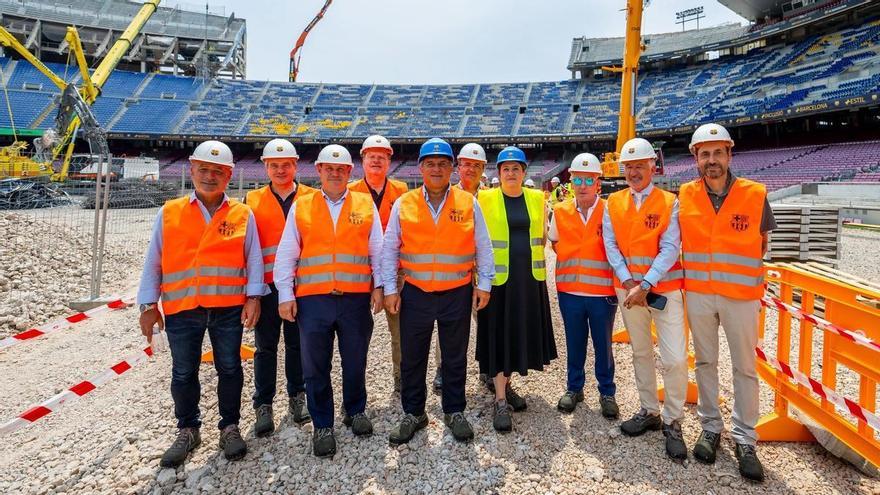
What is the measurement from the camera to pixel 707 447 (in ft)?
8.77

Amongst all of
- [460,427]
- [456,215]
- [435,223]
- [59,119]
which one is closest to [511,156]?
[456,215]

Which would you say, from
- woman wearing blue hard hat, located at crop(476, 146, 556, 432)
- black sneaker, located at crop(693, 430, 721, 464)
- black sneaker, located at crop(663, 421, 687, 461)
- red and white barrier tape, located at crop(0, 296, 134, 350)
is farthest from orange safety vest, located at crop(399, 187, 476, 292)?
red and white barrier tape, located at crop(0, 296, 134, 350)

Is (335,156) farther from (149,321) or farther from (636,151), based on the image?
(636,151)

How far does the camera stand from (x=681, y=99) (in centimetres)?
3350

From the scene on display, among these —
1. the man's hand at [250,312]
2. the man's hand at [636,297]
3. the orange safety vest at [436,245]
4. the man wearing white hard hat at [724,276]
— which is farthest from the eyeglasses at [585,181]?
the man's hand at [250,312]

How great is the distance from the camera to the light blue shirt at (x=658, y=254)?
8.96 ft

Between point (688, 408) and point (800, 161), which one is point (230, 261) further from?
point (800, 161)

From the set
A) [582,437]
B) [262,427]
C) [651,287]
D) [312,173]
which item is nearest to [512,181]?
[651,287]

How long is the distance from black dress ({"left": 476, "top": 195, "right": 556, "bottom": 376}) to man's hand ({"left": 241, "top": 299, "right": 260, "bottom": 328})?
157cm

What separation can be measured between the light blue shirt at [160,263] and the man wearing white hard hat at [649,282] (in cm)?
242

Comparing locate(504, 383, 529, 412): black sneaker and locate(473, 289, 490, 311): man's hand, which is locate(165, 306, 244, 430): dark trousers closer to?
locate(473, 289, 490, 311): man's hand

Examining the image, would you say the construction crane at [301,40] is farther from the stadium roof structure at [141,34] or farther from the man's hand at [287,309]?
the man's hand at [287,309]

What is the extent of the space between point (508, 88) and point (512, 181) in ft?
141

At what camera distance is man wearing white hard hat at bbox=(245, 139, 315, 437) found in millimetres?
3045
